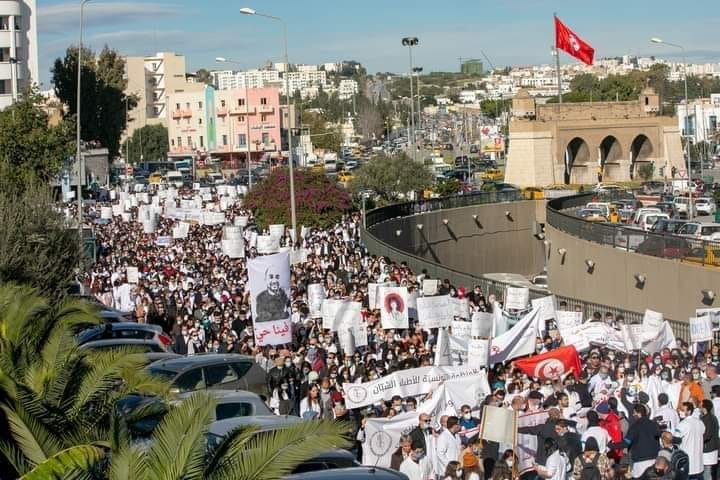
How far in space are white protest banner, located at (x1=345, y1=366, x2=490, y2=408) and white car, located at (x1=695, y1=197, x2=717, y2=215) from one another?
3629cm

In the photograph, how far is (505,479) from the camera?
11.4 meters

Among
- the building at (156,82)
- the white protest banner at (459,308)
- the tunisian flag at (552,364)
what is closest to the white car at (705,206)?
the white protest banner at (459,308)

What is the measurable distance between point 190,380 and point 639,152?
57559 mm

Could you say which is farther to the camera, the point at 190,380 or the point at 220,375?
the point at 220,375

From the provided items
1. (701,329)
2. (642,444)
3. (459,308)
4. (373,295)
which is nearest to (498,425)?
(642,444)

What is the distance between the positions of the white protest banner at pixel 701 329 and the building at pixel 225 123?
93792 millimetres

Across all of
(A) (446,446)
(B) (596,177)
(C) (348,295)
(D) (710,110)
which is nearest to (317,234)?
(C) (348,295)

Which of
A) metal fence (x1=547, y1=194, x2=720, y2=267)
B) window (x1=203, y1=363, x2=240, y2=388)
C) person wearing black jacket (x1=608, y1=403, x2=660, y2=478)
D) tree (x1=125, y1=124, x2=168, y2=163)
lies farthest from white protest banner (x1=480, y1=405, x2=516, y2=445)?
tree (x1=125, y1=124, x2=168, y2=163)

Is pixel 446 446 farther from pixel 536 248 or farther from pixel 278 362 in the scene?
pixel 536 248

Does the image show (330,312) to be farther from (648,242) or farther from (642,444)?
(648,242)

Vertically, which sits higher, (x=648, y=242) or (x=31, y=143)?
(x=31, y=143)

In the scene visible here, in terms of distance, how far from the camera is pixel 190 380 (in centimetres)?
1656

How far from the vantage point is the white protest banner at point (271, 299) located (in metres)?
19.7

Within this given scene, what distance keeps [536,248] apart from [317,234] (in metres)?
18.5
